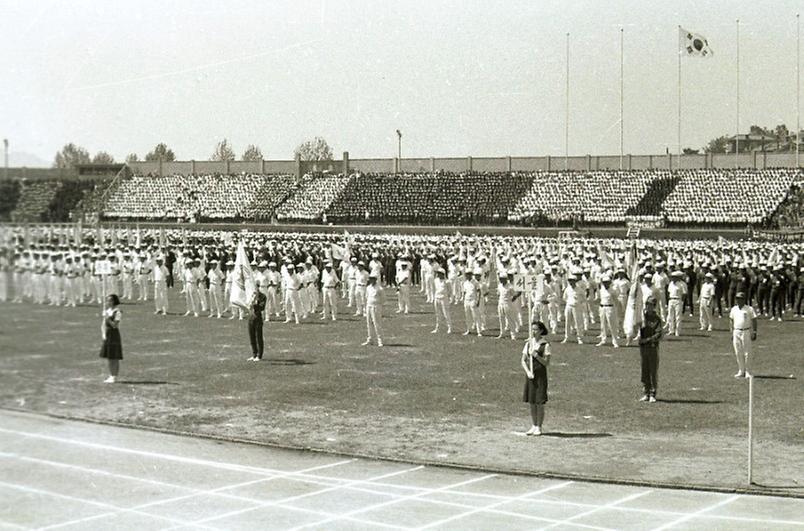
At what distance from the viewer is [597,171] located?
60469 mm

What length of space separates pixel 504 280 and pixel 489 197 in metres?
36.3

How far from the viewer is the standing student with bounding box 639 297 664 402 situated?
17.0 m

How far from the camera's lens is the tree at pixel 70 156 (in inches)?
256

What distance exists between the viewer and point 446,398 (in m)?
17.5

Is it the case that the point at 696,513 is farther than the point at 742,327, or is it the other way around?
the point at 742,327

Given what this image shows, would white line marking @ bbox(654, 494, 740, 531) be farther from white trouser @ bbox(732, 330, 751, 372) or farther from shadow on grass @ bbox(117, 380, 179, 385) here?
shadow on grass @ bbox(117, 380, 179, 385)

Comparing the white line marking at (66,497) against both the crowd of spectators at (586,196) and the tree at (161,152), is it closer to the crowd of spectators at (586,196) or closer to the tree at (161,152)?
the tree at (161,152)

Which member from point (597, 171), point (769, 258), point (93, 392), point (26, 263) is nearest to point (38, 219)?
point (26, 263)

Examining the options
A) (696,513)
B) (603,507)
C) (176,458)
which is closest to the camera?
(696,513)

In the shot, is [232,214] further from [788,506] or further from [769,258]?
[788,506]

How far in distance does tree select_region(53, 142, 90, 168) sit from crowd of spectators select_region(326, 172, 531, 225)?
5129cm

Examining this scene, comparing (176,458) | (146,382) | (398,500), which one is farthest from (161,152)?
(146,382)

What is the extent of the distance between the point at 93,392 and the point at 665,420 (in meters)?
8.89

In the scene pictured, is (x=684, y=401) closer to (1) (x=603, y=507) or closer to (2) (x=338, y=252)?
(1) (x=603, y=507)
